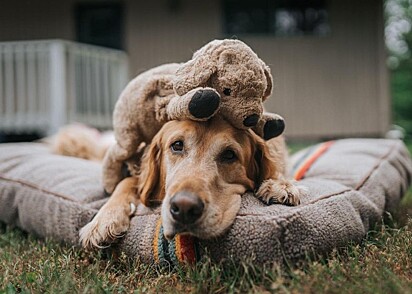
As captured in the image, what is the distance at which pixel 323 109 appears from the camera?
12273 millimetres

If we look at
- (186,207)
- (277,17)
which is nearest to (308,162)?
(186,207)

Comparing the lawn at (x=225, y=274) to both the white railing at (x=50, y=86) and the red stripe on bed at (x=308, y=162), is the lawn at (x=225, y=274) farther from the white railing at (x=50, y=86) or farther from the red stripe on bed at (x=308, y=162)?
the white railing at (x=50, y=86)

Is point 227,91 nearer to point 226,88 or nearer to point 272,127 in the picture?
point 226,88

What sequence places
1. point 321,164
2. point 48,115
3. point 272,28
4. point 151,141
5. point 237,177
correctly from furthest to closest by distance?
point 272,28, point 48,115, point 321,164, point 151,141, point 237,177

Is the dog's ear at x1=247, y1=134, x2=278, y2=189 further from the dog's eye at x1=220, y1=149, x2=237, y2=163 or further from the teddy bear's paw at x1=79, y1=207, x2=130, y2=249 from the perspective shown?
the teddy bear's paw at x1=79, y1=207, x2=130, y2=249

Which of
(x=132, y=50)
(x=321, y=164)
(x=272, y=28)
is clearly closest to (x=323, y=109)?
(x=272, y=28)

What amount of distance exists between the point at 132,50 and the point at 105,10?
1.06m

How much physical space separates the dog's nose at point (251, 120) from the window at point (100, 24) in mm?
10247

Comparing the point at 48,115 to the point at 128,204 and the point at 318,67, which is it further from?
the point at 128,204

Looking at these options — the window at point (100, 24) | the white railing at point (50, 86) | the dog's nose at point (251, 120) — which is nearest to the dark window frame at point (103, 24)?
the window at point (100, 24)

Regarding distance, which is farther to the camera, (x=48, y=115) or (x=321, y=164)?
(x=48, y=115)

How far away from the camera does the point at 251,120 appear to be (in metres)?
2.65

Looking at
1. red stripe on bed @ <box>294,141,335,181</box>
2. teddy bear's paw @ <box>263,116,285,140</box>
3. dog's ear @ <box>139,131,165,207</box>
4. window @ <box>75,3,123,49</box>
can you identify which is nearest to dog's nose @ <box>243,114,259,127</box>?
teddy bear's paw @ <box>263,116,285,140</box>

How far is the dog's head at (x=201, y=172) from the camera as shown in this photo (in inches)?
90.0
